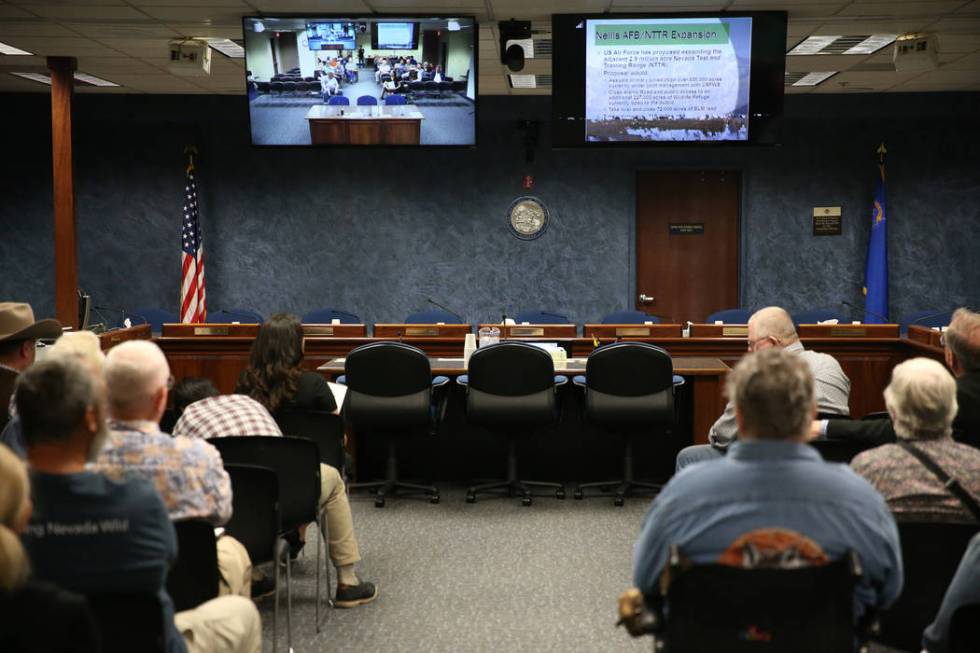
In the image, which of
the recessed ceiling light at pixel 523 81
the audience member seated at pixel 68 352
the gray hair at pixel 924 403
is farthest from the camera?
the recessed ceiling light at pixel 523 81

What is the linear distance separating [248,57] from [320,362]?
233 centimetres

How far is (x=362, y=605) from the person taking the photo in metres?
4.19

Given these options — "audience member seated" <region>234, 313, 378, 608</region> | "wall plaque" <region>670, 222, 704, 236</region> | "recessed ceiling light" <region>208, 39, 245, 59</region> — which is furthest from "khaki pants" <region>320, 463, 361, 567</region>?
"wall plaque" <region>670, 222, 704, 236</region>

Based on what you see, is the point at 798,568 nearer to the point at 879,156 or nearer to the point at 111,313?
the point at 879,156

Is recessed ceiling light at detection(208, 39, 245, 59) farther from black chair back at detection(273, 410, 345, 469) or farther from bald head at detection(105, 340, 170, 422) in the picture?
bald head at detection(105, 340, 170, 422)

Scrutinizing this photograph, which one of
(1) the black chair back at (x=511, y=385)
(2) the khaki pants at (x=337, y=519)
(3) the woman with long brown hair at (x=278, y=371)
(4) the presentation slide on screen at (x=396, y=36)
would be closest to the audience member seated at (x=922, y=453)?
(2) the khaki pants at (x=337, y=519)

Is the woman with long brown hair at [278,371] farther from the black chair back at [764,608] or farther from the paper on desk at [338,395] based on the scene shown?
the black chair back at [764,608]

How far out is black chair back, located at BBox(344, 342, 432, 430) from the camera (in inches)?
221

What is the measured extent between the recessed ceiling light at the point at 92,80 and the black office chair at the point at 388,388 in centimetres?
557

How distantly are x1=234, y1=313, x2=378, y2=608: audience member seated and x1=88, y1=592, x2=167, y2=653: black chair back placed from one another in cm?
197

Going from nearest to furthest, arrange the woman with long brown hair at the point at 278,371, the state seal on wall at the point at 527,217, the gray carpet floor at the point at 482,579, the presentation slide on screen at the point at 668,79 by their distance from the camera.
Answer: the gray carpet floor at the point at 482,579 < the woman with long brown hair at the point at 278,371 < the presentation slide on screen at the point at 668,79 < the state seal on wall at the point at 527,217

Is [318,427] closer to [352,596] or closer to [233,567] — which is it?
[352,596]

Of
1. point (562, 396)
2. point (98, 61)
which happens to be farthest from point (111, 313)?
point (562, 396)

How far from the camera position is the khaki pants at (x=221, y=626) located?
8.43ft
